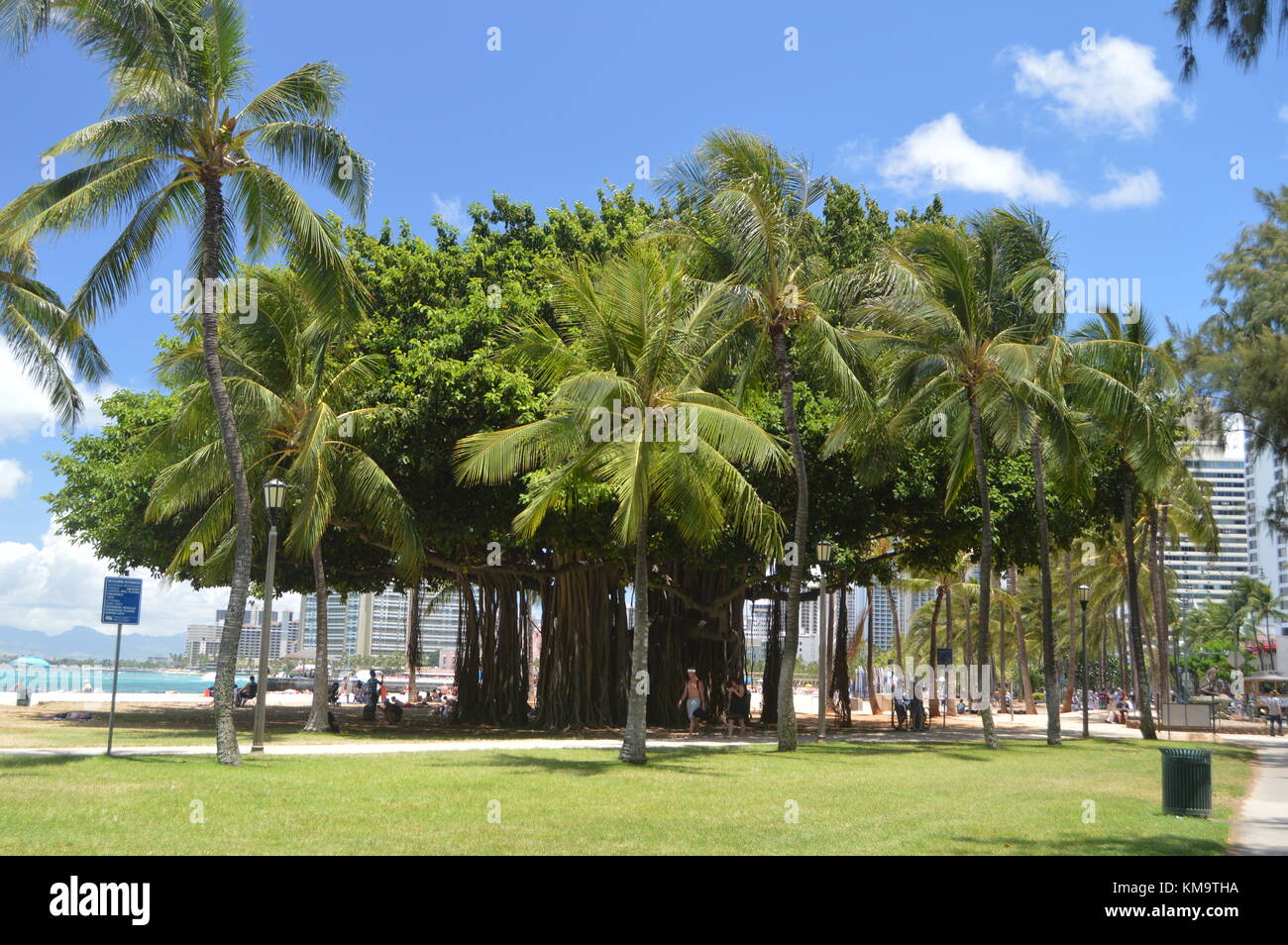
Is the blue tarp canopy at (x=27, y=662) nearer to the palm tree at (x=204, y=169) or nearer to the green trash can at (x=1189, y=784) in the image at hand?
the palm tree at (x=204, y=169)

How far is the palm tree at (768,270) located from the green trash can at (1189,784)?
906cm

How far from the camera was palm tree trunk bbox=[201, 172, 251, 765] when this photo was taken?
51.3 ft

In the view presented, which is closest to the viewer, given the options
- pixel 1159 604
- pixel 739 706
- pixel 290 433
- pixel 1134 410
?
pixel 290 433

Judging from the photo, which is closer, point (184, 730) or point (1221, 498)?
point (184, 730)

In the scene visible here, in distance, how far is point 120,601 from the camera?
53.5 ft

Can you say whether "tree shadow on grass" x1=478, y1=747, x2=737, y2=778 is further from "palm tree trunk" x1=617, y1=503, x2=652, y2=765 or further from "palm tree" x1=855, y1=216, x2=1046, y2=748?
"palm tree" x1=855, y1=216, x2=1046, y2=748

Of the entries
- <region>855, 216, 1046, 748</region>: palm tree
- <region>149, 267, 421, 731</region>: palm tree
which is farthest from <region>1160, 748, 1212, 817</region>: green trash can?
<region>149, 267, 421, 731</region>: palm tree

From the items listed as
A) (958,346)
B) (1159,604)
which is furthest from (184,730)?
(1159,604)

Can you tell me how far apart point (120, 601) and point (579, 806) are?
28.5 ft

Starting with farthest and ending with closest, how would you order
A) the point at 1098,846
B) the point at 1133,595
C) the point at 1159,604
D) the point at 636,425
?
the point at 1159,604 < the point at 1133,595 < the point at 636,425 < the point at 1098,846

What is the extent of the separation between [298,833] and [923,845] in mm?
5561

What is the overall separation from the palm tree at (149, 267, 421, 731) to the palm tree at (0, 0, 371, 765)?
12.8 ft

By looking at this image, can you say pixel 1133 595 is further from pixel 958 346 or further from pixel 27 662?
pixel 27 662
